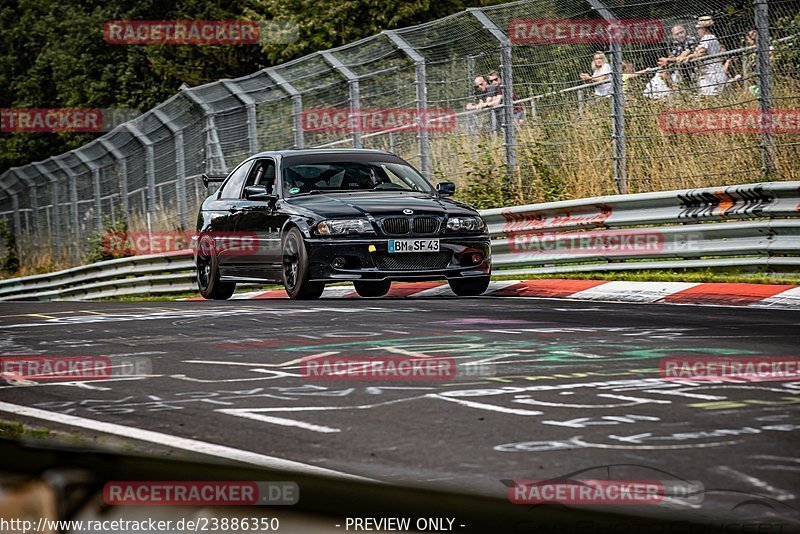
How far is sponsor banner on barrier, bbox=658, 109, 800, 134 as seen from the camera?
527 inches

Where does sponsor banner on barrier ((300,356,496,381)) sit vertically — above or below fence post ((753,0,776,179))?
below

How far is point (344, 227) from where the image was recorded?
1253 cm

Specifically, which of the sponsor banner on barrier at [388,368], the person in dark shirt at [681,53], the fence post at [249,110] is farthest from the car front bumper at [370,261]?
the fence post at [249,110]

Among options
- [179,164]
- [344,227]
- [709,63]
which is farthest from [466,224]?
[179,164]

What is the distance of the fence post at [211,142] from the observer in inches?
869

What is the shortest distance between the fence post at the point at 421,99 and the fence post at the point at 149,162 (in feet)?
26.5

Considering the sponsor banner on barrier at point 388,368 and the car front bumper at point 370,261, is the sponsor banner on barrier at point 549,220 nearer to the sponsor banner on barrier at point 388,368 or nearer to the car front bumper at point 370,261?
the car front bumper at point 370,261

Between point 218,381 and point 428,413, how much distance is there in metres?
1.62

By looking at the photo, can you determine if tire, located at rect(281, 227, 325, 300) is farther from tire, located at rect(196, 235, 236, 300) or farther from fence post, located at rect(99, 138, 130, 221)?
fence post, located at rect(99, 138, 130, 221)

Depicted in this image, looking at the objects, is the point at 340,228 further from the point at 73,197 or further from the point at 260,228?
the point at 73,197

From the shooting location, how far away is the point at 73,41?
5166 cm

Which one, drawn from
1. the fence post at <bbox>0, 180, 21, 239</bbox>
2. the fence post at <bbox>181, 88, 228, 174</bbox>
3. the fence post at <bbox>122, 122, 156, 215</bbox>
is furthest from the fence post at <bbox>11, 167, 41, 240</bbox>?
the fence post at <bbox>181, 88, 228, 174</bbox>

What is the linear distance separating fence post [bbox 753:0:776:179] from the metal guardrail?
876mm

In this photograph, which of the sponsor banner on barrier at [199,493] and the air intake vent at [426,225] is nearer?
the sponsor banner on barrier at [199,493]
